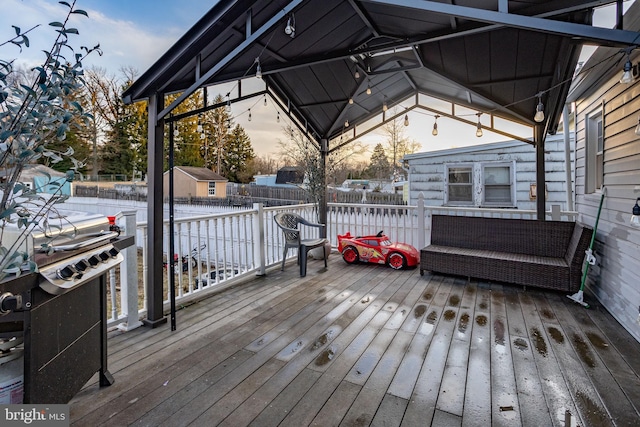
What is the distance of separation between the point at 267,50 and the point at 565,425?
3.68 m

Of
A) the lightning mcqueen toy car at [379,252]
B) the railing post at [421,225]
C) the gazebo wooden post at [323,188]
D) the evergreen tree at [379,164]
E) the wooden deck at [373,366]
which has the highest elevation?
the evergreen tree at [379,164]

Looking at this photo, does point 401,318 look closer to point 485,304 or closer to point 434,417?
point 485,304

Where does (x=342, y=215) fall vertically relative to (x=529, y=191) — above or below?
below

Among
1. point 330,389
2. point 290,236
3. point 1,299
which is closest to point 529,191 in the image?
point 290,236

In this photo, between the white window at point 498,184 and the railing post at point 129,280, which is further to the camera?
the white window at point 498,184

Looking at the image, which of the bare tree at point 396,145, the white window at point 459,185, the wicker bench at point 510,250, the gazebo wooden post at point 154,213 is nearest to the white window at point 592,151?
the wicker bench at point 510,250

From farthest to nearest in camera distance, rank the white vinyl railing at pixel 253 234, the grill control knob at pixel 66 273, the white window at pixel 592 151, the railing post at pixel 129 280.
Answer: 1. the white window at pixel 592 151
2. the white vinyl railing at pixel 253 234
3. the railing post at pixel 129 280
4. the grill control knob at pixel 66 273

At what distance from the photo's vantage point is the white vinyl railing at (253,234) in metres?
3.11

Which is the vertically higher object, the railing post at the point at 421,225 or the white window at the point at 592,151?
the white window at the point at 592,151

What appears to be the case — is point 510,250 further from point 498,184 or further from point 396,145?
point 396,145

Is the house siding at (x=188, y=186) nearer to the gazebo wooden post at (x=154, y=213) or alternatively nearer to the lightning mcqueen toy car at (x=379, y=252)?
the lightning mcqueen toy car at (x=379, y=252)

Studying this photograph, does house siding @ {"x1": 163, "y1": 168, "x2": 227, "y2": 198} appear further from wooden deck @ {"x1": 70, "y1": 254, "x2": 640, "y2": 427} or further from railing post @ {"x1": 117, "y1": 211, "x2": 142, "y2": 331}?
railing post @ {"x1": 117, "y1": 211, "x2": 142, "y2": 331}

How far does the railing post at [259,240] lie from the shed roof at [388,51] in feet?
5.51

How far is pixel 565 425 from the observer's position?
1651 mm
